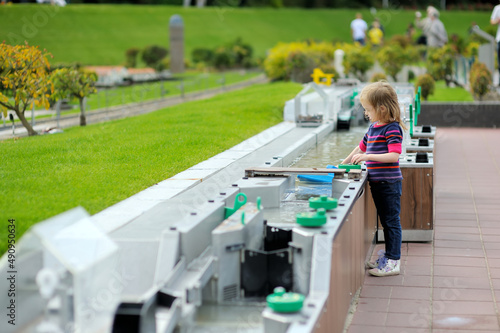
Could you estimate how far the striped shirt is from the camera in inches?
217

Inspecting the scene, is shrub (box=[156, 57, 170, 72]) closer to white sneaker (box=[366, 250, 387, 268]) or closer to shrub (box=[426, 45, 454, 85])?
shrub (box=[426, 45, 454, 85])

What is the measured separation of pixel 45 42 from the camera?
147 ft

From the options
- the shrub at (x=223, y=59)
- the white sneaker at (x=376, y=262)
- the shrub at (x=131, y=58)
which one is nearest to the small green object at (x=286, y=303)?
the white sneaker at (x=376, y=262)

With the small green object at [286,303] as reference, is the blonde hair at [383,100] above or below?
above

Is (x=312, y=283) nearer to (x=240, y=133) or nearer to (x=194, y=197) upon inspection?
(x=194, y=197)

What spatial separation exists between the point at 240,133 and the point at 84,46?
37.0 meters

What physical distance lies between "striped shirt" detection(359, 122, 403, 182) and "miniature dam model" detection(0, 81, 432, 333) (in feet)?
0.54

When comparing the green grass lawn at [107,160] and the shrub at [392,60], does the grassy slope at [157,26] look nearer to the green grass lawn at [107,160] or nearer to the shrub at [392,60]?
the shrub at [392,60]

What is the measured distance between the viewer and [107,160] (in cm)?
817

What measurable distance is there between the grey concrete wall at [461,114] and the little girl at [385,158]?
11352 millimetres

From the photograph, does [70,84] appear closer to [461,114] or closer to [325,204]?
[461,114]

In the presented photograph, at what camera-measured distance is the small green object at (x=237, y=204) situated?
4841mm

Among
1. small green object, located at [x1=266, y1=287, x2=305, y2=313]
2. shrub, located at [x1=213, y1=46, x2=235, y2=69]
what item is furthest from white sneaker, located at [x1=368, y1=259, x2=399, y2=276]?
shrub, located at [x1=213, y1=46, x2=235, y2=69]

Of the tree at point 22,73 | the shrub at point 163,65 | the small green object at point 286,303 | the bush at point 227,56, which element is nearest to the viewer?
the small green object at point 286,303
